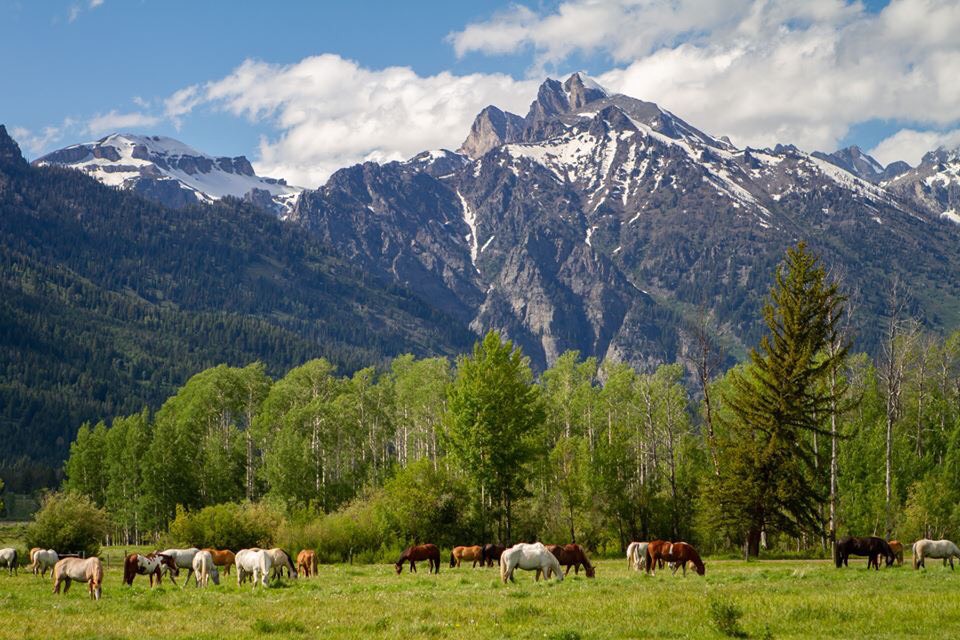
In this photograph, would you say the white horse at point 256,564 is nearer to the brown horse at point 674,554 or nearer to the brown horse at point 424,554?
the brown horse at point 424,554

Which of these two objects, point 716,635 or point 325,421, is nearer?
point 716,635

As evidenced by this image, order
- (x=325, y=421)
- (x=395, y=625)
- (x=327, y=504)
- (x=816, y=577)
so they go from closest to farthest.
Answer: (x=395, y=625), (x=816, y=577), (x=327, y=504), (x=325, y=421)

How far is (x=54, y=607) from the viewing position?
88.8 ft

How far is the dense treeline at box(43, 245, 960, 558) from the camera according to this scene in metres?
52.3

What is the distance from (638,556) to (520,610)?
2064 cm

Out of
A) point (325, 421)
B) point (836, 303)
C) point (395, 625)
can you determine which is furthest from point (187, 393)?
point (395, 625)

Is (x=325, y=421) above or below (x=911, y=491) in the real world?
above

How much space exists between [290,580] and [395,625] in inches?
826

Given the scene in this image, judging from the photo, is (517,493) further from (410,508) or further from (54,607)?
(54,607)

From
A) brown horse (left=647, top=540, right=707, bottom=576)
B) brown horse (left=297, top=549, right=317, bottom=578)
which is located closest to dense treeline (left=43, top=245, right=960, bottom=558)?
brown horse (left=647, top=540, right=707, bottom=576)

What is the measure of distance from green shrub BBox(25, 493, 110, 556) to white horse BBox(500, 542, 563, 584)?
45808mm

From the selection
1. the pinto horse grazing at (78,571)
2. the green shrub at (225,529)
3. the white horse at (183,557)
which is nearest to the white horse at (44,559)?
the white horse at (183,557)

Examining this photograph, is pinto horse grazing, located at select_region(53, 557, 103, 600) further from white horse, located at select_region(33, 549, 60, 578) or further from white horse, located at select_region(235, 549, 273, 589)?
white horse, located at select_region(33, 549, 60, 578)

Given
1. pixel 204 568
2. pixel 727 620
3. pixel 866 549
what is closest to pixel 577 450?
pixel 866 549
